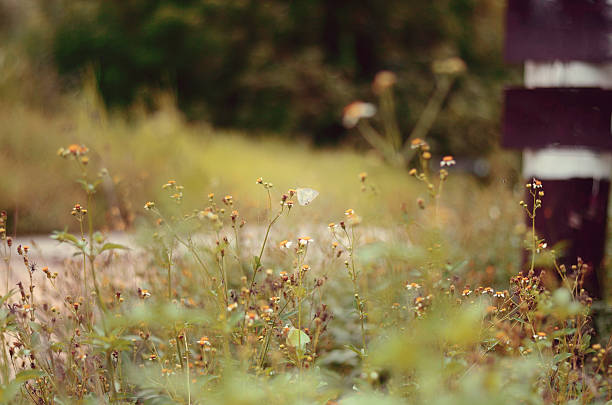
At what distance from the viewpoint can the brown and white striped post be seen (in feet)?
8.63

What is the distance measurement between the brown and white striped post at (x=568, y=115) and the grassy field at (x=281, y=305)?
0.25 meters

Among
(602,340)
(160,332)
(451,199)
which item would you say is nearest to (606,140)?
(602,340)

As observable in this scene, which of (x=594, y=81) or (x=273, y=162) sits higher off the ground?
(x=594, y=81)

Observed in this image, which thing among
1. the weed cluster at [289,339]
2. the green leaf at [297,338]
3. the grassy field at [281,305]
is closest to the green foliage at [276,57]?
the grassy field at [281,305]

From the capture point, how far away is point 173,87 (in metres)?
12.1

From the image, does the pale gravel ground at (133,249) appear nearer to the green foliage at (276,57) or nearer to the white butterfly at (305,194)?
the white butterfly at (305,194)

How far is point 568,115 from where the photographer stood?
2.64m

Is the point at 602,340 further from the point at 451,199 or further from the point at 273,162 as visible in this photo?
the point at 273,162

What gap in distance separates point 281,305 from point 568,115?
147 cm

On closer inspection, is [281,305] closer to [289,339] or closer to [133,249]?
[289,339]

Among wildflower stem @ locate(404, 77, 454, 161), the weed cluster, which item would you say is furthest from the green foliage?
the weed cluster

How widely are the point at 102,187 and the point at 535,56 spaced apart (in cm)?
460

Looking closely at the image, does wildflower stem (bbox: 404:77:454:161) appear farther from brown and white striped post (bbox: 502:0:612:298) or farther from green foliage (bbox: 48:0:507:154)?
brown and white striped post (bbox: 502:0:612:298)

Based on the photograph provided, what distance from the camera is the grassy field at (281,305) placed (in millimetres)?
1488
